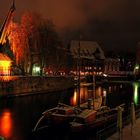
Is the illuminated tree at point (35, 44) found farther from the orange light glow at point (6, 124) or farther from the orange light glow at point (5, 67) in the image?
the orange light glow at point (6, 124)

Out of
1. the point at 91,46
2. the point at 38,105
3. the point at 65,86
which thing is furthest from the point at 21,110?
the point at 91,46

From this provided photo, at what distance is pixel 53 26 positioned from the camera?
52875mm

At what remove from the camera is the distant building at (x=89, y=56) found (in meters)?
101

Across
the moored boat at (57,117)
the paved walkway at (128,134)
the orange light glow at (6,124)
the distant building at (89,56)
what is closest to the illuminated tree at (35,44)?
the orange light glow at (6,124)

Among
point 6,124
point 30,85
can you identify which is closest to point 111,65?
point 30,85

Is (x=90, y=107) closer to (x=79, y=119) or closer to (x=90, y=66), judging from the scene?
(x=79, y=119)

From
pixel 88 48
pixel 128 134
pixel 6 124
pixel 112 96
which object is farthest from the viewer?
pixel 88 48

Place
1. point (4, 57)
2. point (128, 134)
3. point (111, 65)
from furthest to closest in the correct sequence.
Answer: point (111, 65) < point (4, 57) < point (128, 134)

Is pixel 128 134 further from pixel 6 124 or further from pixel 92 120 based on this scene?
pixel 6 124

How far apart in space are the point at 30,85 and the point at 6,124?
72.1 ft

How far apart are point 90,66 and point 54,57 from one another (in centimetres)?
5127

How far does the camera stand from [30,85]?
46.8m

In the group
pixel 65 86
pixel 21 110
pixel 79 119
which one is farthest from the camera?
pixel 65 86

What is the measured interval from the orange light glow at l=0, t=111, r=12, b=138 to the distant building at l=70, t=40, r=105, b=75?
227 ft
